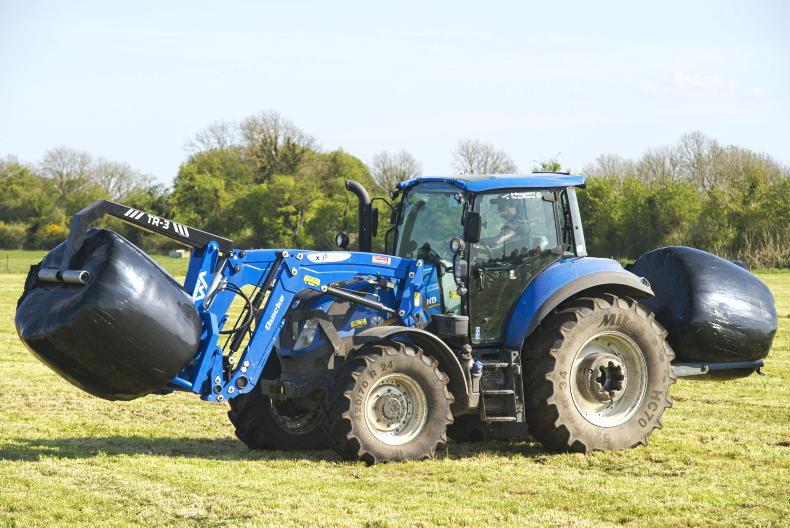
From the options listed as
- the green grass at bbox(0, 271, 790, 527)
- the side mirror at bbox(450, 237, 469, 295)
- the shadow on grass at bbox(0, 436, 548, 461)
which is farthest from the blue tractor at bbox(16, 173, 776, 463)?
the green grass at bbox(0, 271, 790, 527)

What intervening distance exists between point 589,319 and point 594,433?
978 mm

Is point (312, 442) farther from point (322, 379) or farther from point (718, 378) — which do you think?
point (718, 378)

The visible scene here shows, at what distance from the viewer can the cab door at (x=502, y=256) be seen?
379 inches

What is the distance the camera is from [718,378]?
436 inches

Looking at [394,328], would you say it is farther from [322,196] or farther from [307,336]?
[322,196]

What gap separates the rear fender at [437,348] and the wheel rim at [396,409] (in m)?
0.34

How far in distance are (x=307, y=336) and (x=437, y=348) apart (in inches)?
43.0

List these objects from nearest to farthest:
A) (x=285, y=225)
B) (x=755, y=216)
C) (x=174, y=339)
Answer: (x=174, y=339) → (x=755, y=216) → (x=285, y=225)

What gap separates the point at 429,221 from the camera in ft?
32.8

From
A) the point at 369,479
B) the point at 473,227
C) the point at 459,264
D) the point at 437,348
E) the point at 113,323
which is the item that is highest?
the point at 473,227

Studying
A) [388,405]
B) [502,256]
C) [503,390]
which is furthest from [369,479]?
[502,256]

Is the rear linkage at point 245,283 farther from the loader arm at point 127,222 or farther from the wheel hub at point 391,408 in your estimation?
the wheel hub at point 391,408

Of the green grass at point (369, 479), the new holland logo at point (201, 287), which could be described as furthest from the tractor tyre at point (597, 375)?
the new holland logo at point (201, 287)

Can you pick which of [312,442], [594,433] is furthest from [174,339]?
[594,433]
